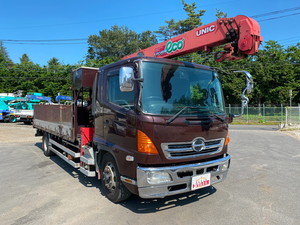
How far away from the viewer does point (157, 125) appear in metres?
3.51

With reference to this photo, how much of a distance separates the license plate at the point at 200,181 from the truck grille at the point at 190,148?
34cm

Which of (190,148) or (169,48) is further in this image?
(169,48)

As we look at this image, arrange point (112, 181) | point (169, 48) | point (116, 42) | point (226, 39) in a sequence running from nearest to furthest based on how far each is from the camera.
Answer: point (112, 181), point (226, 39), point (169, 48), point (116, 42)

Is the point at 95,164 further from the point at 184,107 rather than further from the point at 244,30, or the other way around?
the point at 244,30

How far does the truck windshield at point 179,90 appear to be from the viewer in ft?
12.1

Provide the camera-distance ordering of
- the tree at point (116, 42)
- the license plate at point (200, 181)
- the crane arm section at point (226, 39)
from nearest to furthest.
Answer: the license plate at point (200, 181) → the crane arm section at point (226, 39) → the tree at point (116, 42)

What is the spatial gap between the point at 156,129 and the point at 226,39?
3280 millimetres

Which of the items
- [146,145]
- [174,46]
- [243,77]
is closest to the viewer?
[146,145]

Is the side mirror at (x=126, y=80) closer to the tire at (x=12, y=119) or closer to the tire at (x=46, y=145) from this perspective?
the tire at (x=46, y=145)

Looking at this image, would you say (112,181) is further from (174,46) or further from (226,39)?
(174,46)

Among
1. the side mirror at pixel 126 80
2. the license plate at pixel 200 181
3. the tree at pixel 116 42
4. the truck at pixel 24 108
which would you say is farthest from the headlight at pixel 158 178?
the tree at pixel 116 42

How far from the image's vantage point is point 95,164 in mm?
4711

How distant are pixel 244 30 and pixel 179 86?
2336mm

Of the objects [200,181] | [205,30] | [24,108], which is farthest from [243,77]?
[200,181]
